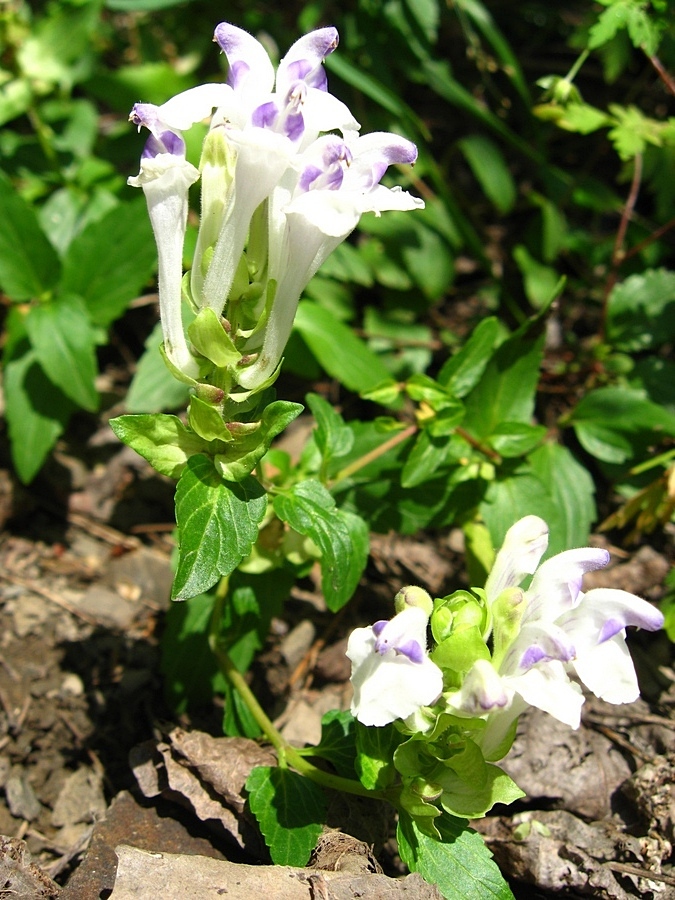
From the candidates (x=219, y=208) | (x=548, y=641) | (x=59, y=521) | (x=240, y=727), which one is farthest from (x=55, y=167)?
(x=548, y=641)

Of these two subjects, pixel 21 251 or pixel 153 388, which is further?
pixel 21 251

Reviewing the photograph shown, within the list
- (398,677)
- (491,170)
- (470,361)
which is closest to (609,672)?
(398,677)

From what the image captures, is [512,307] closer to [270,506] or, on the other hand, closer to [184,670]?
[270,506]

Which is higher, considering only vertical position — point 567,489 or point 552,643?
point 552,643

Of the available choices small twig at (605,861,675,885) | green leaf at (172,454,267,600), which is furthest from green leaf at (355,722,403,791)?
small twig at (605,861,675,885)

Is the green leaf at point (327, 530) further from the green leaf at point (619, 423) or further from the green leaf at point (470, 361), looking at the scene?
the green leaf at point (619, 423)

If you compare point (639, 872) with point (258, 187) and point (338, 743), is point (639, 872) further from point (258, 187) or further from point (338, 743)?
point (258, 187)

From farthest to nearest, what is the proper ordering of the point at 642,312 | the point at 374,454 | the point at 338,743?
1. the point at 642,312
2. the point at 374,454
3. the point at 338,743

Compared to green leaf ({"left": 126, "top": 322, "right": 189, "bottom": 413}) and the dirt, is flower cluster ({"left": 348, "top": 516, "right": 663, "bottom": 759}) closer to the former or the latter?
the dirt
